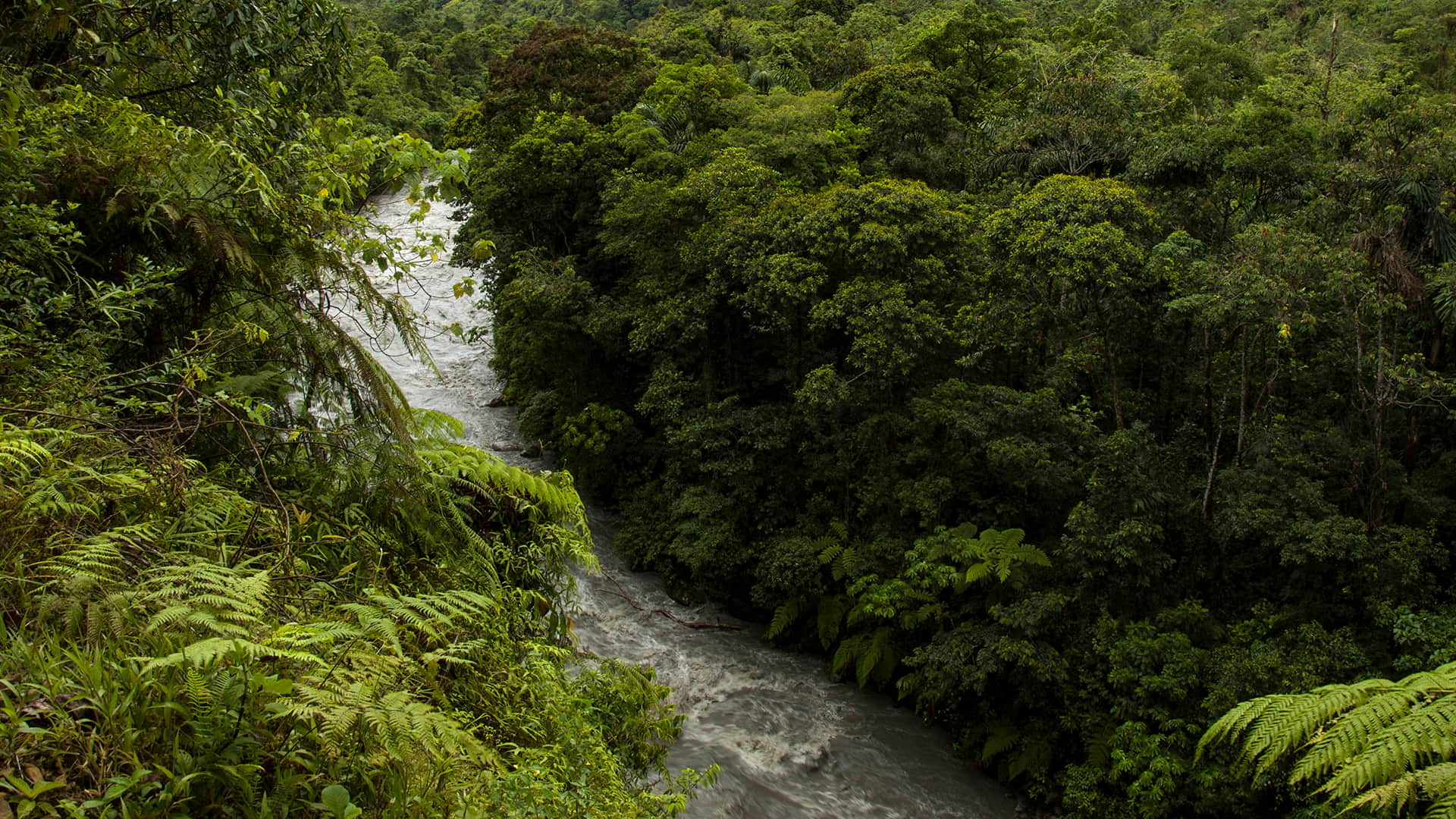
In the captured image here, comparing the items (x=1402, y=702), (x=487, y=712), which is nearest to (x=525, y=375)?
→ (x=487, y=712)

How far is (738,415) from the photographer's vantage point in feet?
41.5

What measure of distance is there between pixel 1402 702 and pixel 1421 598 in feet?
20.4

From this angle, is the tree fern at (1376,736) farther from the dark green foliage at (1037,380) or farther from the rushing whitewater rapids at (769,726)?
the rushing whitewater rapids at (769,726)

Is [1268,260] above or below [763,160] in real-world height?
below

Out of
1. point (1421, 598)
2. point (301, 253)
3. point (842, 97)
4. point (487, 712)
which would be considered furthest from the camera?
point (842, 97)

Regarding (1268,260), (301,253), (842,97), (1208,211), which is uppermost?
(842,97)

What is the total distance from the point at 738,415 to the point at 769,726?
15.2 feet

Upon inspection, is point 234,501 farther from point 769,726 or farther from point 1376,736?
point 769,726

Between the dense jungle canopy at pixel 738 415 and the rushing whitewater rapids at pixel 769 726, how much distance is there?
0.56 m

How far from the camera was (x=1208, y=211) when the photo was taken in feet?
38.1

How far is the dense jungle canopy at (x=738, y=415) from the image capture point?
274 cm

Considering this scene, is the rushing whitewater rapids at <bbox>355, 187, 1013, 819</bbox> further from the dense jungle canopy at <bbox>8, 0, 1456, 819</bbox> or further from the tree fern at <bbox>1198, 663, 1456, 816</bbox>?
the tree fern at <bbox>1198, 663, 1456, 816</bbox>

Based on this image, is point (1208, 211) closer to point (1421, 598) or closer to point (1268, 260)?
point (1268, 260)

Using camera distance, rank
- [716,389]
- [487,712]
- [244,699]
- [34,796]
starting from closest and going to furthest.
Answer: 1. [34,796]
2. [244,699]
3. [487,712]
4. [716,389]
